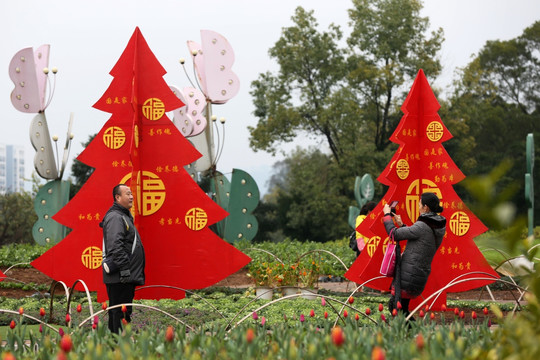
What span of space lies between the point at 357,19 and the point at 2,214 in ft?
64.0

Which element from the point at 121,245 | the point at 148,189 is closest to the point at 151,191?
the point at 148,189

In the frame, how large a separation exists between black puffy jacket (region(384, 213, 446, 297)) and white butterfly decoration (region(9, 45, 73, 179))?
1564 cm

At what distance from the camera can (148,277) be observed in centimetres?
1072

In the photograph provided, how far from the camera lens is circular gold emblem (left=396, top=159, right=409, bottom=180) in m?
10.9

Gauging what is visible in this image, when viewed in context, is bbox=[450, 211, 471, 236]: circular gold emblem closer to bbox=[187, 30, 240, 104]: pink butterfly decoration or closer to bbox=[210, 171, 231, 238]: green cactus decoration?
bbox=[187, 30, 240, 104]: pink butterfly decoration

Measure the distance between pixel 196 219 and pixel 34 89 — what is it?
12.6 meters

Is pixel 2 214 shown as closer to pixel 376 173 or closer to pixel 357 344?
pixel 376 173

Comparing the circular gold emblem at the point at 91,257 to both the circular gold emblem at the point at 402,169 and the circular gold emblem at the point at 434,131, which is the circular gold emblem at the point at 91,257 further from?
the circular gold emblem at the point at 434,131

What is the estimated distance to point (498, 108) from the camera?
45656 millimetres

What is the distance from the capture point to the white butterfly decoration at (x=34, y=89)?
21672mm

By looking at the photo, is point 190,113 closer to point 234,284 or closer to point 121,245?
point 234,284

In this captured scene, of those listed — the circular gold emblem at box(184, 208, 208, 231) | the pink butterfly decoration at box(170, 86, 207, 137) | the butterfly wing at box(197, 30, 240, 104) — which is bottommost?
the circular gold emblem at box(184, 208, 208, 231)

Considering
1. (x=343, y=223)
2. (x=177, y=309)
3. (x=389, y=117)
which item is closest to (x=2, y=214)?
(x=343, y=223)

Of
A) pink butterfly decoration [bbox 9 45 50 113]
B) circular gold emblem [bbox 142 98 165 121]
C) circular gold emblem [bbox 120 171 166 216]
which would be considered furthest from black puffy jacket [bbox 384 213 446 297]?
pink butterfly decoration [bbox 9 45 50 113]
